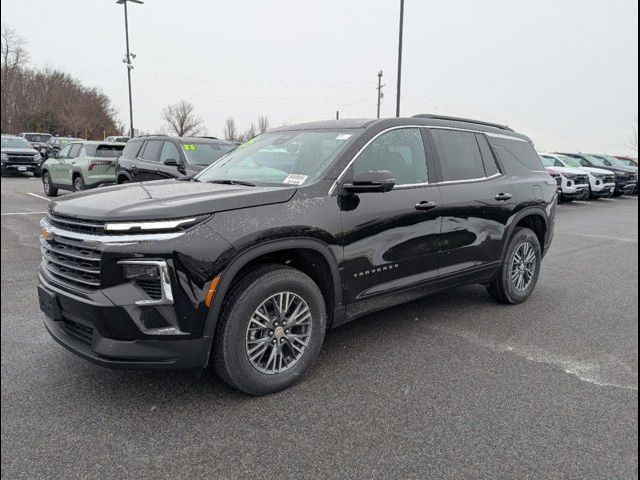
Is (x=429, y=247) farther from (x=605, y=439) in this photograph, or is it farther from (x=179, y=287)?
(x=179, y=287)

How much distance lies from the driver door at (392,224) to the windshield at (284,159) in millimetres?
239

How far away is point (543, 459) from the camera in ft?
8.13

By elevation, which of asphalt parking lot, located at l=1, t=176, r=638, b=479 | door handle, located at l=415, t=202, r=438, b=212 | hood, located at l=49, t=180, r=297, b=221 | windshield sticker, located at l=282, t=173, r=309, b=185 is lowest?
asphalt parking lot, located at l=1, t=176, r=638, b=479

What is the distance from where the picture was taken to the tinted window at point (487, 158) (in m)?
4.69

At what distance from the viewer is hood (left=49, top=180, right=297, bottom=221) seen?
2.67 meters

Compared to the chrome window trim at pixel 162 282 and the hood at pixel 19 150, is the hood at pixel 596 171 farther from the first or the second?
the hood at pixel 19 150

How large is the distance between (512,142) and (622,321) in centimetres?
205

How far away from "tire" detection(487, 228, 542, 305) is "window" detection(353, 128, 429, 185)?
1498 mm

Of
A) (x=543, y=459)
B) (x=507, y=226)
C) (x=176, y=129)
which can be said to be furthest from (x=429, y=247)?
(x=176, y=129)

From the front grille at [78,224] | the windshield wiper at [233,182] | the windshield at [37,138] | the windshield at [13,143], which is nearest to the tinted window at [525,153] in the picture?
the windshield wiper at [233,182]

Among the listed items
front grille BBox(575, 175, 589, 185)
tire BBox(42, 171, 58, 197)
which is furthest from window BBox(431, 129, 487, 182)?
front grille BBox(575, 175, 589, 185)

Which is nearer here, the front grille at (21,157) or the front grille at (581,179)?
the front grille at (581,179)

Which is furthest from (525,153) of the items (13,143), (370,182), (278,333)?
(13,143)

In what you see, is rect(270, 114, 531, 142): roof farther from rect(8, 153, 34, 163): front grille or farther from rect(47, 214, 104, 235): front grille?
rect(8, 153, 34, 163): front grille
